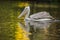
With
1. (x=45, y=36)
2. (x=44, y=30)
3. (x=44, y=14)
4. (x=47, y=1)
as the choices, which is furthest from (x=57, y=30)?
(x=47, y=1)

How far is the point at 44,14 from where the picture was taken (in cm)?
1603

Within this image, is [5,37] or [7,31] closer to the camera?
[5,37]

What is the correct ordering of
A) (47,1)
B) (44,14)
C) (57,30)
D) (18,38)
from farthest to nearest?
(47,1) → (44,14) → (57,30) → (18,38)

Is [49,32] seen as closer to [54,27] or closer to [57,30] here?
[57,30]

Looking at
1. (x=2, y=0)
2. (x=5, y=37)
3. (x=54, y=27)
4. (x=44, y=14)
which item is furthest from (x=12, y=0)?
(x=5, y=37)

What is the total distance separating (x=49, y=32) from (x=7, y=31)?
5.20 ft

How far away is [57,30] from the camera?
12258mm

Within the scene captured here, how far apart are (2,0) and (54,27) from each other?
29.1 metres

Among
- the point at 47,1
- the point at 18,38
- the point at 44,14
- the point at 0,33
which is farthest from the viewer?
the point at 47,1

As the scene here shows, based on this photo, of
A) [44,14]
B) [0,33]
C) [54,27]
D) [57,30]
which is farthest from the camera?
[44,14]

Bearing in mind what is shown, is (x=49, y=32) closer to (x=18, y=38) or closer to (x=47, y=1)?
(x=18, y=38)

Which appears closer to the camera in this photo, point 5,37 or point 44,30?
point 5,37

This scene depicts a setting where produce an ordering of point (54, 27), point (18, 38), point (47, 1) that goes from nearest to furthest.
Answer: point (18, 38) < point (54, 27) < point (47, 1)

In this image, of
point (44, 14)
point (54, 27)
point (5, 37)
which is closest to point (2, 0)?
point (44, 14)
